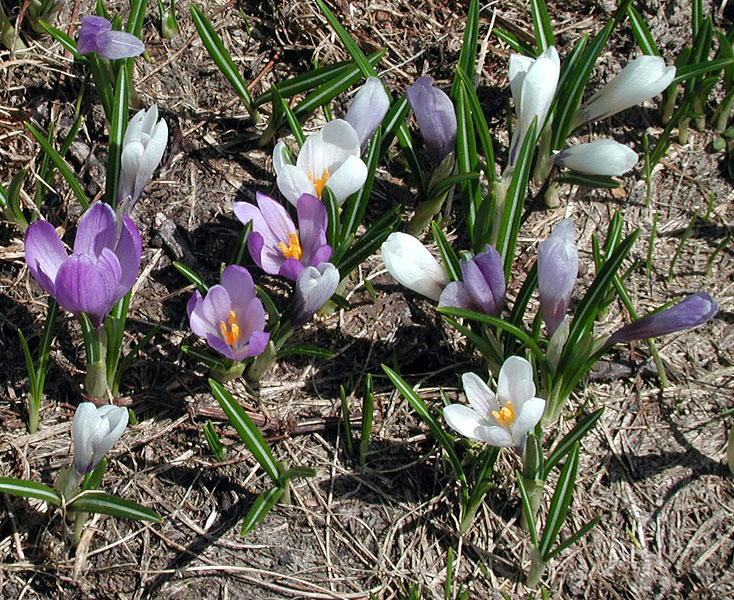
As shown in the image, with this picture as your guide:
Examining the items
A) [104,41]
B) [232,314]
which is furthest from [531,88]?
[104,41]

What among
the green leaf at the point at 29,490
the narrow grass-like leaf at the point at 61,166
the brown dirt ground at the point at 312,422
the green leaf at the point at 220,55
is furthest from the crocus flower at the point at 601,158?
the green leaf at the point at 29,490

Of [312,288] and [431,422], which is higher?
[312,288]

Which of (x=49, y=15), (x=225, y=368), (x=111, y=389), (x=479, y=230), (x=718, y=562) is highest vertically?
(x=479, y=230)

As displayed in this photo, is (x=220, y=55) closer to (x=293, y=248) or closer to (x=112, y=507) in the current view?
(x=293, y=248)

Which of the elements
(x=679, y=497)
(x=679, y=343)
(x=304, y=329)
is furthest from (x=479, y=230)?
(x=679, y=497)

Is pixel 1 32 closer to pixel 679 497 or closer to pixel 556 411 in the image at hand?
pixel 556 411

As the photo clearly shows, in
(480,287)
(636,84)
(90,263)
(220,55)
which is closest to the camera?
(90,263)

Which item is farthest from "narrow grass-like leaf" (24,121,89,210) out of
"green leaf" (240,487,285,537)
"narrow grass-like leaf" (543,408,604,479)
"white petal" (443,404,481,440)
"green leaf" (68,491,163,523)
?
"narrow grass-like leaf" (543,408,604,479)

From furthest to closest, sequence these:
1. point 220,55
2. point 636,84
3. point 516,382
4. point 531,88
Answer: point 220,55
point 636,84
point 531,88
point 516,382
